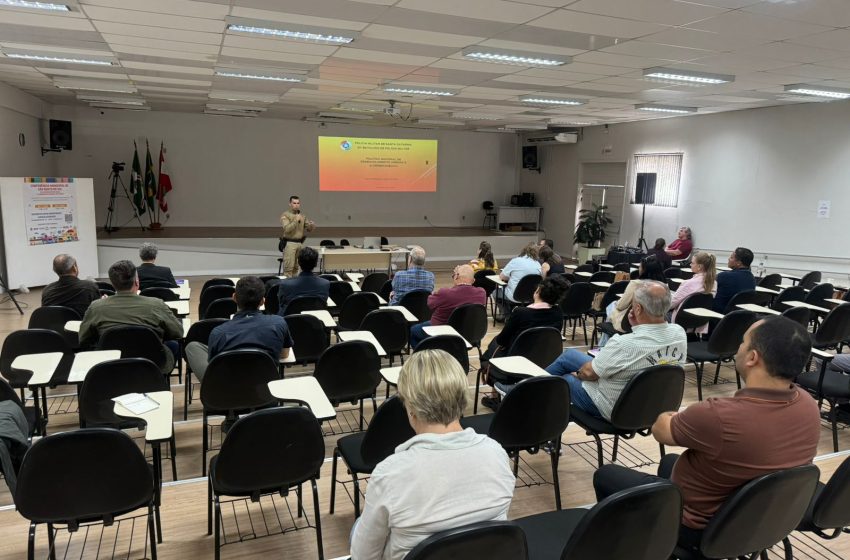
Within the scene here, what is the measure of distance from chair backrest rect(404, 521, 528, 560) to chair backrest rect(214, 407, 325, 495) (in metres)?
1.03

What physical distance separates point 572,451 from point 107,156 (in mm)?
12959

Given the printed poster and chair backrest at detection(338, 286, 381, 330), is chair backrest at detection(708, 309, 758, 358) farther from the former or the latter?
the printed poster

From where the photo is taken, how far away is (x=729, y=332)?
180 inches

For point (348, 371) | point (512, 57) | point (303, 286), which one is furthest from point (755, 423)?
point (512, 57)

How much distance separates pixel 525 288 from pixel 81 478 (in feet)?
17.3

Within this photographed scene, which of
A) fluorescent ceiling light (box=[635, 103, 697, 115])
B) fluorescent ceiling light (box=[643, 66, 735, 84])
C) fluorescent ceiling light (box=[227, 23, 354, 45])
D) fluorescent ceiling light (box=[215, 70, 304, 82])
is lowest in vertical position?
fluorescent ceiling light (box=[227, 23, 354, 45])

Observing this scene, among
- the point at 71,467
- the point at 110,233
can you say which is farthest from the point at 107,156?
the point at 71,467

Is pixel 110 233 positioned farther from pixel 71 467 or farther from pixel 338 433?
pixel 71 467

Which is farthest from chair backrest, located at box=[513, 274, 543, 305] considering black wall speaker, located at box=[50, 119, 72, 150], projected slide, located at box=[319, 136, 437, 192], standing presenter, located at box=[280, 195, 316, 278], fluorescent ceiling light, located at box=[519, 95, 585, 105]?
black wall speaker, located at box=[50, 119, 72, 150]

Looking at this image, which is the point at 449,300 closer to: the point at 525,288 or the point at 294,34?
the point at 525,288

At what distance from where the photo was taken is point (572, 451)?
391cm

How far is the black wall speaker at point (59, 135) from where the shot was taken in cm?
1059

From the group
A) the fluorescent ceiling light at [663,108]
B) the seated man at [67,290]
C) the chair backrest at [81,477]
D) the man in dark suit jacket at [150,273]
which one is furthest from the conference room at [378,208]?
the man in dark suit jacket at [150,273]

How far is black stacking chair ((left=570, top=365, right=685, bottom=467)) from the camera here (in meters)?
2.91
